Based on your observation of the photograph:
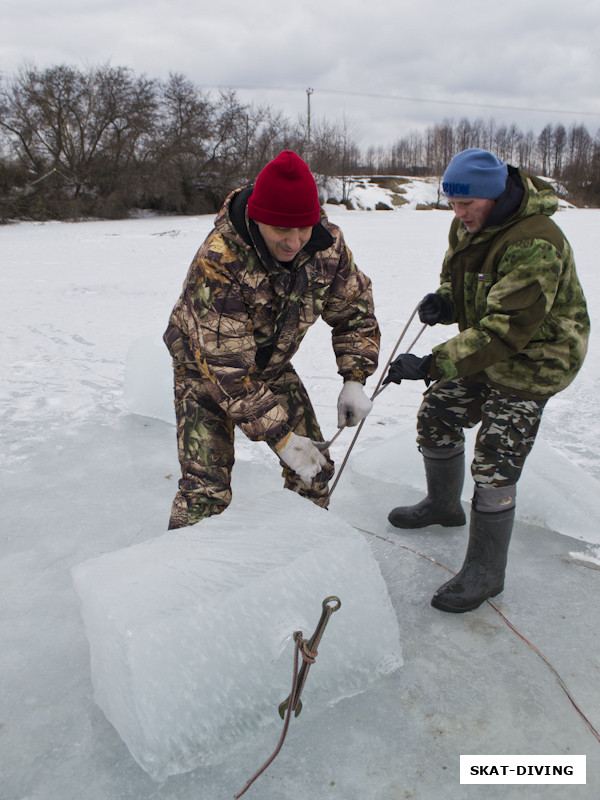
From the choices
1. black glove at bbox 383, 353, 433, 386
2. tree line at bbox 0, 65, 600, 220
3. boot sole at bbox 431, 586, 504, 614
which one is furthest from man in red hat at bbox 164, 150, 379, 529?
tree line at bbox 0, 65, 600, 220

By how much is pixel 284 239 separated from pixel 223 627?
1.04m

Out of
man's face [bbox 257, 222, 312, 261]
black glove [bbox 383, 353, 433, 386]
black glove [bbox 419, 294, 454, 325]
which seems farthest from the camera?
black glove [bbox 419, 294, 454, 325]

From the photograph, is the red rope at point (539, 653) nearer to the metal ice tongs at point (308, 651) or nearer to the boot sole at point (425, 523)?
the boot sole at point (425, 523)

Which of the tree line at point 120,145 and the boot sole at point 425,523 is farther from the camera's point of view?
the tree line at point 120,145

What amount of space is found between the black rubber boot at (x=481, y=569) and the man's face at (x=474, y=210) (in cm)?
94

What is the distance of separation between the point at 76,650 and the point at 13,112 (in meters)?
23.2

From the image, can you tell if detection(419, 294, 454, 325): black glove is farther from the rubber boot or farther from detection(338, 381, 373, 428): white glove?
the rubber boot

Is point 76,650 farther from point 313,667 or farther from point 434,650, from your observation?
point 434,650

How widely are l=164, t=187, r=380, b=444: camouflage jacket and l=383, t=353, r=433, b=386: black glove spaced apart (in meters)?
0.33

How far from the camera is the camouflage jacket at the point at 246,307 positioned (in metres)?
1.85

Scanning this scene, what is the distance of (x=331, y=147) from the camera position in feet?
97.7

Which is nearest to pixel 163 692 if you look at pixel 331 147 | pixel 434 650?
pixel 434 650

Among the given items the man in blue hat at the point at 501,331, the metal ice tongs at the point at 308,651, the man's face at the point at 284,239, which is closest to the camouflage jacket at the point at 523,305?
the man in blue hat at the point at 501,331

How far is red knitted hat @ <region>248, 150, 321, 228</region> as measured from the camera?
1.73 metres
